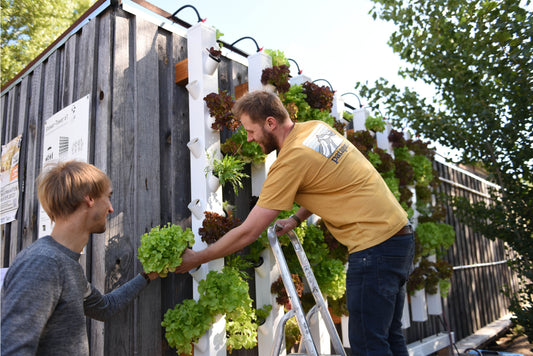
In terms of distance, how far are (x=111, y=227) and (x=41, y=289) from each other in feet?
3.00

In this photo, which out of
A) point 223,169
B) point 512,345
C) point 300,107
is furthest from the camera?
point 512,345

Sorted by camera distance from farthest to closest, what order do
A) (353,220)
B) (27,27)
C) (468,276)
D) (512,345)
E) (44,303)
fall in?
(27,27)
(468,276)
(512,345)
(353,220)
(44,303)

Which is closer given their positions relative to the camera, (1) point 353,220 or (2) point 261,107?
(1) point 353,220

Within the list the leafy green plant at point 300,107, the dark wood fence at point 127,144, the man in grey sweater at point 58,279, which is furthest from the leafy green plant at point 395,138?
the man in grey sweater at point 58,279

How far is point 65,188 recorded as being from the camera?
159 cm

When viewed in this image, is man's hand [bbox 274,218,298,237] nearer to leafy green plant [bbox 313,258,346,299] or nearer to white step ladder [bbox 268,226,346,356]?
white step ladder [bbox 268,226,346,356]

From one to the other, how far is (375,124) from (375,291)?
308 centimetres

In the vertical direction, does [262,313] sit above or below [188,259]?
below

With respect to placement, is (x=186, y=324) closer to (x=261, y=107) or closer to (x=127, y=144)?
(x=127, y=144)

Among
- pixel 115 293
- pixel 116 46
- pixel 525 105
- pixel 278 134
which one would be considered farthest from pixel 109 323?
pixel 525 105

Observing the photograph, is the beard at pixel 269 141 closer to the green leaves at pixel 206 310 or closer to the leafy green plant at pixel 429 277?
the green leaves at pixel 206 310

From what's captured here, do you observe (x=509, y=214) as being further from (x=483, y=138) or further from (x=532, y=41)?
(x=532, y=41)

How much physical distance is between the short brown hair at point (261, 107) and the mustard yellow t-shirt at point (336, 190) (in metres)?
0.23

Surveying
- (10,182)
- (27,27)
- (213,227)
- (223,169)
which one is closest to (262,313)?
(213,227)
